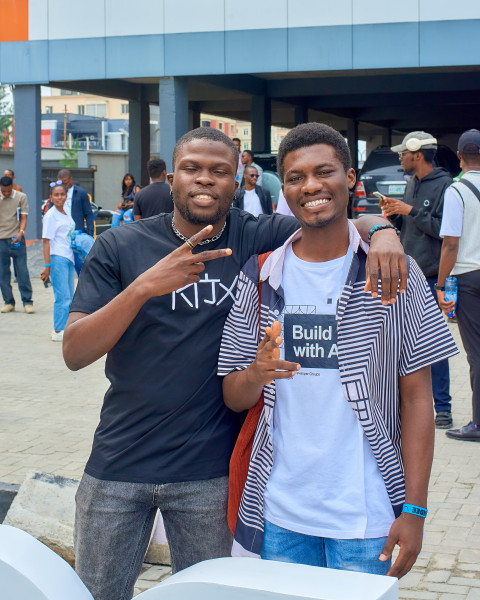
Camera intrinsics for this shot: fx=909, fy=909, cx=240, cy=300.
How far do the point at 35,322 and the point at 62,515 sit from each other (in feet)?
27.4

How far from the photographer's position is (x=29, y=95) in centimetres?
2028

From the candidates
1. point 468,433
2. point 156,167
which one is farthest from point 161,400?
point 156,167

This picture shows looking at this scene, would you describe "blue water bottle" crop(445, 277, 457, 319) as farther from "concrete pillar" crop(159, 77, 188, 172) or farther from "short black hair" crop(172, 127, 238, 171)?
"concrete pillar" crop(159, 77, 188, 172)

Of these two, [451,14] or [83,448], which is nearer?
[83,448]

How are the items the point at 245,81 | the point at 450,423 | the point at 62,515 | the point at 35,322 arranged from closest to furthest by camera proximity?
the point at 62,515 → the point at 450,423 → the point at 35,322 → the point at 245,81

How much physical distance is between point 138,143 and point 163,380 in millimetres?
23488

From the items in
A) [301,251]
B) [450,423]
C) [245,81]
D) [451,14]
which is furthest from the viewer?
[245,81]

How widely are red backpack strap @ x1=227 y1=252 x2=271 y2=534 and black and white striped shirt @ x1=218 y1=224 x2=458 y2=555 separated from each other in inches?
1.8

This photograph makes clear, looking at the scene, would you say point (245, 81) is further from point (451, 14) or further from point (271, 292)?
point (271, 292)

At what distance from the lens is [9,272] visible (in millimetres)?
13516

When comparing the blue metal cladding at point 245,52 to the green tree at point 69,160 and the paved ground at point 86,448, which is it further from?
the green tree at point 69,160

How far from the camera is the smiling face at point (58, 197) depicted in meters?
10.6

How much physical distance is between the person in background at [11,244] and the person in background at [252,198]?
3.33 m

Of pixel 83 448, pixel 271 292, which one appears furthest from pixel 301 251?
pixel 83 448
